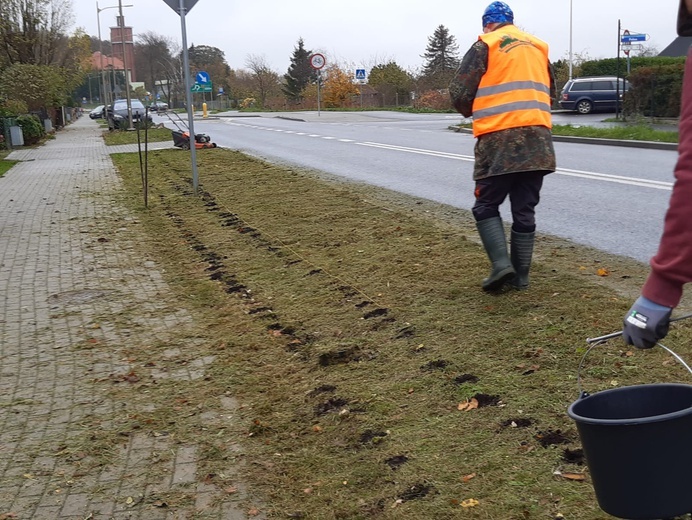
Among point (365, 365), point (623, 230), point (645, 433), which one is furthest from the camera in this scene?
point (623, 230)

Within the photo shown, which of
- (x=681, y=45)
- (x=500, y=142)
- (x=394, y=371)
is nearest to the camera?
Answer: (x=681, y=45)

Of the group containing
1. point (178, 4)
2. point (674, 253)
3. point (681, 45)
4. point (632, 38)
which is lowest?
point (674, 253)

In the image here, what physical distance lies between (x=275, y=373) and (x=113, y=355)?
4.07 feet

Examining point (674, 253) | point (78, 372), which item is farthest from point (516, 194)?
point (674, 253)

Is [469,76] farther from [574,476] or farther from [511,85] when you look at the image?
[574,476]

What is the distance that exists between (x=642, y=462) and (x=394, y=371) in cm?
240

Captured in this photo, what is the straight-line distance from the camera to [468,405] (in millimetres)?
3871

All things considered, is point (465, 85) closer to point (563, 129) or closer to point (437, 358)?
point (437, 358)

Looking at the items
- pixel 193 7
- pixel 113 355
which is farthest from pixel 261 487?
pixel 193 7

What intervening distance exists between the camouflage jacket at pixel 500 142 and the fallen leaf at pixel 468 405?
1.89 m

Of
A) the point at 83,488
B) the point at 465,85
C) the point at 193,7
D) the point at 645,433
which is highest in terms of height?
the point at 193,7

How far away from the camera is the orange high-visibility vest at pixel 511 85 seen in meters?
5.32

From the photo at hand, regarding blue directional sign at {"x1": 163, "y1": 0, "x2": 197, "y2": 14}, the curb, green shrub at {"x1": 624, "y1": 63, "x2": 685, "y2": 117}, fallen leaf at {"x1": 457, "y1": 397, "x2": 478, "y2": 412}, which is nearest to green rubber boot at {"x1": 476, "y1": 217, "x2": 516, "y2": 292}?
fallen leaf at {"x1": 457, "y1": 397, "x2": 478, "y2": 412}

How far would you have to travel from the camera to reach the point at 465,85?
17.7 ft
